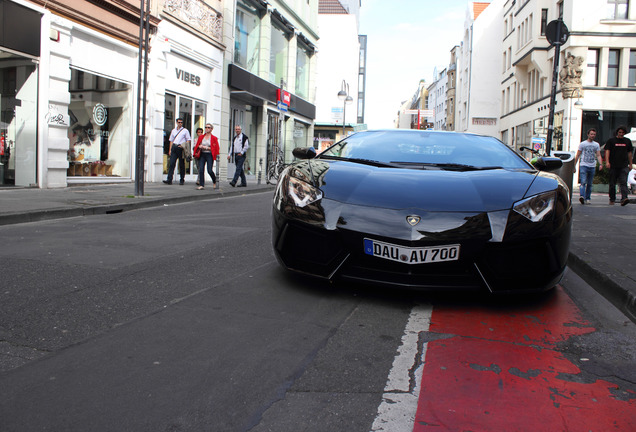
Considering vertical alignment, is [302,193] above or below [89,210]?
above

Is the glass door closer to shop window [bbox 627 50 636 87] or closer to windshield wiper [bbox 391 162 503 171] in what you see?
windshield wiper [bbox 391 162 503 171]

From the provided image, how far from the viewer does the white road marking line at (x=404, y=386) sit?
2.05 m

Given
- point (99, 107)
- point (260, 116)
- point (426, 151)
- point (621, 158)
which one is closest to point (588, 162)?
point (621, 158)

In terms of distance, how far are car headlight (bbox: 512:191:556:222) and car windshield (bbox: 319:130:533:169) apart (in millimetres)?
743

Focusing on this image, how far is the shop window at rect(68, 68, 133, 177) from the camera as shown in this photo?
13.6 meters

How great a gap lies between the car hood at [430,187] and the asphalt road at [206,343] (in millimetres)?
689

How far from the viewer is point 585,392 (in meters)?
2.42

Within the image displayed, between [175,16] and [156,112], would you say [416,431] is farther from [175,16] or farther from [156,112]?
[175,16]

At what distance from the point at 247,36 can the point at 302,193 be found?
21075 mm

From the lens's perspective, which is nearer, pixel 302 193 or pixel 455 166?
pixel 302 193

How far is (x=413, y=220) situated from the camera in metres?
3.40

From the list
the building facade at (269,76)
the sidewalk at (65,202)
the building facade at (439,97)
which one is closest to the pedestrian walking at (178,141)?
the sidewalk at (65,202)

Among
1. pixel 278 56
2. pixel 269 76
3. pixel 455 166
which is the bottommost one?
pixel 455 166

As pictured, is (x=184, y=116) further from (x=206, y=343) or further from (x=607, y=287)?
→ (x=206, y=343)
